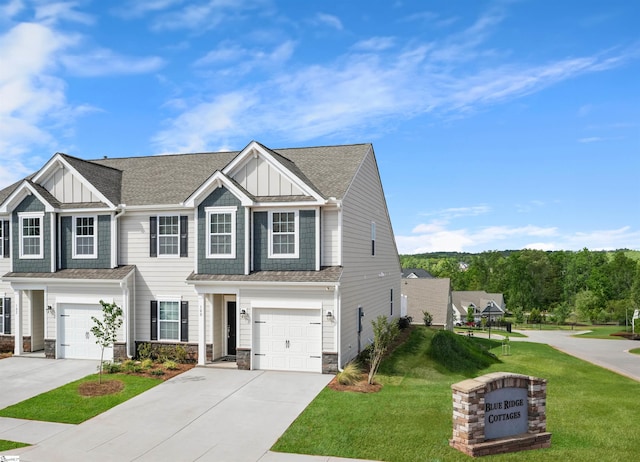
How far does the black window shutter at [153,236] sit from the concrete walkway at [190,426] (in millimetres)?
5777

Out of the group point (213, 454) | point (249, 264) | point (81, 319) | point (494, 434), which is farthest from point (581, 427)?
point (81, 319)

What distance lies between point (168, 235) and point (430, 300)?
3187 centimetres

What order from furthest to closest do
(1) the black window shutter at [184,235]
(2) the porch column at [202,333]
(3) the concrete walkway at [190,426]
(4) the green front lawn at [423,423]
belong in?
(1) the black window shutter at [184,235] < (2) the porch column at [202,333] < (3) the concrete walkway at [190,426] < (4) the green front lawn at [423,423]

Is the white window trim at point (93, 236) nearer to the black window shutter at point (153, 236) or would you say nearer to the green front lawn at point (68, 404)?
the black window shutter at point (153, 236)

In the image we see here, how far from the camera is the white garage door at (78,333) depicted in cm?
1934

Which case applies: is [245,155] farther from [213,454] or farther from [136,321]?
[213,454]

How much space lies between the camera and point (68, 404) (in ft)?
44.7

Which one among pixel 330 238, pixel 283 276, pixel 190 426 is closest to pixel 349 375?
pixel 283 276

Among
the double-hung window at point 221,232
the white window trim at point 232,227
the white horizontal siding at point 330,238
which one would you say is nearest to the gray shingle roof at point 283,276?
the white horizontal siding at point 330,238

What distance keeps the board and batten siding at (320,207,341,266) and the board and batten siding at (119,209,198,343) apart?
17.6ft

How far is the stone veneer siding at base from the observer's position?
9906mm

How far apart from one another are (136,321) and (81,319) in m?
2.32

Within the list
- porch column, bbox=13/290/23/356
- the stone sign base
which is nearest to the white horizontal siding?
the stone sign base

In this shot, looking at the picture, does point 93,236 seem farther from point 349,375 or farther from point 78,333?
point 349,375
